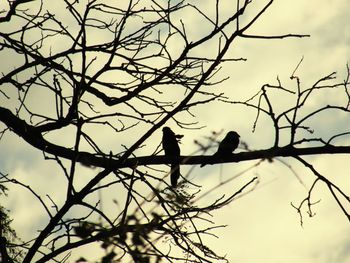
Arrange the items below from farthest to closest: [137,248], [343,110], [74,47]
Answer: [74,47] → [343,110] → [137,248]

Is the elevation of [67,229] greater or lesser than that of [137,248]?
greater

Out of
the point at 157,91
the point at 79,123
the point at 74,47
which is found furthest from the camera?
the point at 157,91

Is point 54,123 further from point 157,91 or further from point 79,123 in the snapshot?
point 79,123

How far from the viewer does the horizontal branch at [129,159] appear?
3602mm

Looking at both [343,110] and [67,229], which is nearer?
[67,229]

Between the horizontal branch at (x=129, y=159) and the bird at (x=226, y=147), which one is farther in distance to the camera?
the bird at (x=226, y=147)

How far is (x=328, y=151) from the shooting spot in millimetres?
3719

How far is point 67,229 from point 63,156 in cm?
161

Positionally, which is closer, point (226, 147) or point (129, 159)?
point (129, 159)

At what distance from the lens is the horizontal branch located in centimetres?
360

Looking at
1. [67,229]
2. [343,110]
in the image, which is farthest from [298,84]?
[67,229]

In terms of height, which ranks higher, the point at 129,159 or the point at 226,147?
the point at 226,147

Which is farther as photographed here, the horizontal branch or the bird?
the bird

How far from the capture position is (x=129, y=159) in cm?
398
